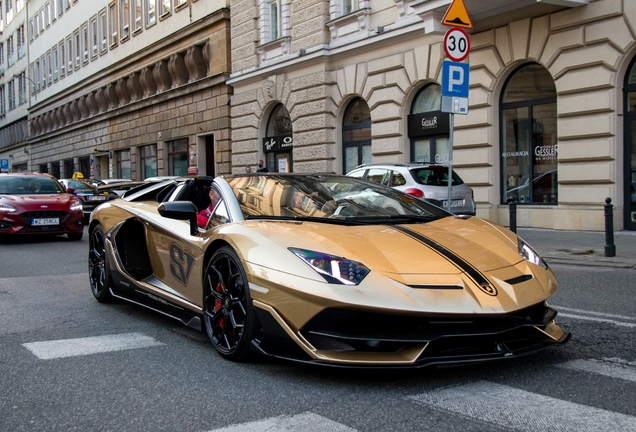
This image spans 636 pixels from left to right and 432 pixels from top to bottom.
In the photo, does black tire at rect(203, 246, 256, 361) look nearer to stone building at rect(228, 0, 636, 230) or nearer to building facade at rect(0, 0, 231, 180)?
stone building at rect(228, 0, 636, 230)

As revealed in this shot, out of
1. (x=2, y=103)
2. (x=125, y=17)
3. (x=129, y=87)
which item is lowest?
(x=129, y=87)

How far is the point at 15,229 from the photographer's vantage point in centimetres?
1358

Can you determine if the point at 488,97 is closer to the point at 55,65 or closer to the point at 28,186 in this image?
the point at 28,186

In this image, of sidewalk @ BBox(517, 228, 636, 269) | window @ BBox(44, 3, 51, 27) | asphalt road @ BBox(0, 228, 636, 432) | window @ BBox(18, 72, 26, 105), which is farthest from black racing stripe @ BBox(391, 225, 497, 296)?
window @ BBox(18, 72, 26, 105)

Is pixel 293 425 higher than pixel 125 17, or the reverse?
pixel 125 17

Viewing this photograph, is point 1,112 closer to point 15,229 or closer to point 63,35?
point 63,35

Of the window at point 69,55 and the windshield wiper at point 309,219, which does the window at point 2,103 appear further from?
the windshield wiper at point 309,219

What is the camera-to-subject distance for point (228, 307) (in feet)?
13.9

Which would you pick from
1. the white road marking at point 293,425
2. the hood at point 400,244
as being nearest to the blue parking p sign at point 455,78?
the hood at point 400,244

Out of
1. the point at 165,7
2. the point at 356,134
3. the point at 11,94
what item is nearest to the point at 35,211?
the point at 356,134

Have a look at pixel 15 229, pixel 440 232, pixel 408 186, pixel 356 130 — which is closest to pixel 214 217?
pixel 440 232

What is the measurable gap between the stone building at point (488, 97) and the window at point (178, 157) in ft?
29.0

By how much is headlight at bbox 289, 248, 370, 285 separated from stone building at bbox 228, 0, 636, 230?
6.22 metres

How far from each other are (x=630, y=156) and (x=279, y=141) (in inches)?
507
